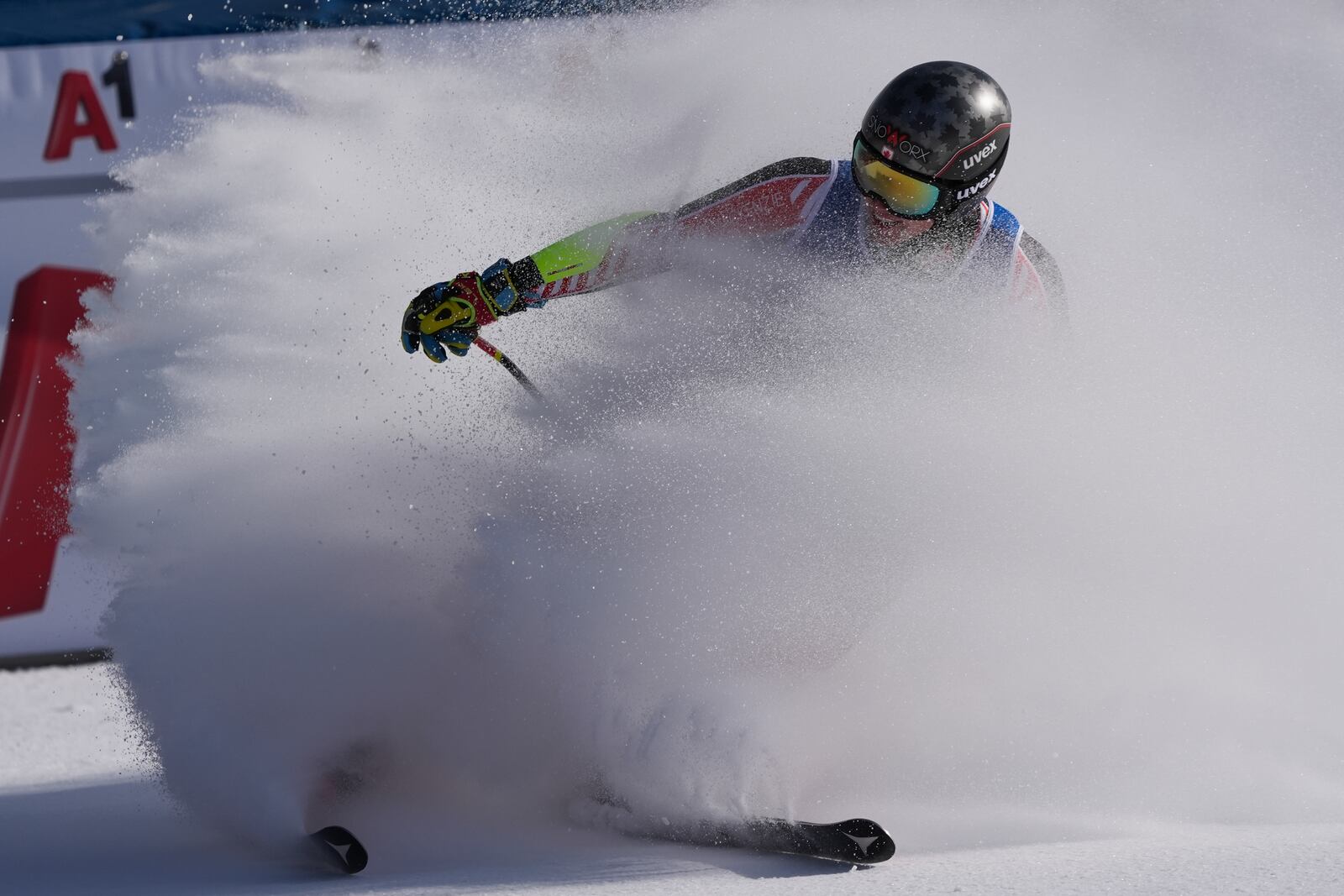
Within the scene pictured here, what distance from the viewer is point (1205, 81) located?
5262mm

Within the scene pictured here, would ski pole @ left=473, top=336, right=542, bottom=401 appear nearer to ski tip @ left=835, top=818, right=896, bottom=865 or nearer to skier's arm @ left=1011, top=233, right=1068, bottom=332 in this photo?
skier's arm @ left=1011, top=233, right=1068, bottom=332

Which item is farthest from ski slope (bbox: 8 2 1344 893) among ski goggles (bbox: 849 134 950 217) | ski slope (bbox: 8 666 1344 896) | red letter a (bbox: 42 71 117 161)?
red letter a (bbox: 42 71 117 161)

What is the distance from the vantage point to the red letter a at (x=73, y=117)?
529 cm

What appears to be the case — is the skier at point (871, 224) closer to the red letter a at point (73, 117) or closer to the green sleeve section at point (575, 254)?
the green sleeve section at point (575, 254)

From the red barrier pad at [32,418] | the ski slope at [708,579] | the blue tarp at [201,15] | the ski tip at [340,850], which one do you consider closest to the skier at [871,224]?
the ski slope at [708,579]

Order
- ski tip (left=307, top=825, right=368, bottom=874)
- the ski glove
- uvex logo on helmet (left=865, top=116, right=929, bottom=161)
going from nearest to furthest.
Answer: ski tip (left=307, top=825, right=368, bottom=874) < uvex logo on helmet (left=865, top=116, right=929, bottom=161) < the ski glove

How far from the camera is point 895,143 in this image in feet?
9.96

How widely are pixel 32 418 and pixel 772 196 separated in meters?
3.44

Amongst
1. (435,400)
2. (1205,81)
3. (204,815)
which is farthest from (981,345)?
(1205,81)

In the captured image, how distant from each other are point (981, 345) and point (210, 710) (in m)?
2.00

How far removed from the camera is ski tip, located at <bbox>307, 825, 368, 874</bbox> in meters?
2.63

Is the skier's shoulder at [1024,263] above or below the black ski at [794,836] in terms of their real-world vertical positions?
above

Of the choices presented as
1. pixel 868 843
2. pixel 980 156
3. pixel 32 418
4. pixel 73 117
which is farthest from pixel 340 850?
pixel 73 117

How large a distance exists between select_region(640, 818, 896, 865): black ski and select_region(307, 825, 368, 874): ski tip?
1.84ft
